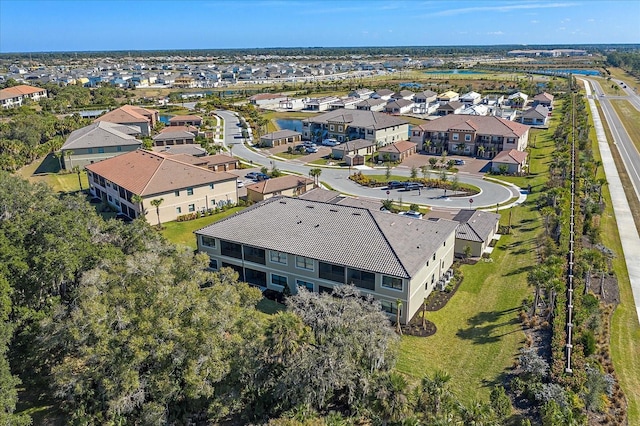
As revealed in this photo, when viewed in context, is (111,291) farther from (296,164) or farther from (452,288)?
(296,164)

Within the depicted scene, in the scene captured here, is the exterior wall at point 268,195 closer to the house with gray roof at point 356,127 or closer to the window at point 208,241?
the window at point 208,241

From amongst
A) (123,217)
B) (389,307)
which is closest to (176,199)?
(123,217)

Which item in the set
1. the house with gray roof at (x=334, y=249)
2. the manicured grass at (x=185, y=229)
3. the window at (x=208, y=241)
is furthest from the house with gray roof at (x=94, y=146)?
the house with gray roof at (x=334, y=249)

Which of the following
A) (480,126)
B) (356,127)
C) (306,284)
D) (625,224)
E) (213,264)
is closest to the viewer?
(306,284)

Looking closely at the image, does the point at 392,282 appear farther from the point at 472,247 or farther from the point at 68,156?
the point at 68,156

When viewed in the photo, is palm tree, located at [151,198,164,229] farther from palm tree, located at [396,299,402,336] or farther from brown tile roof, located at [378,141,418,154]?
brown tile roof, located at [378,141,418,154]

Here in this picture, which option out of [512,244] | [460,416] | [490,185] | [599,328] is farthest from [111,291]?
[490,185]
